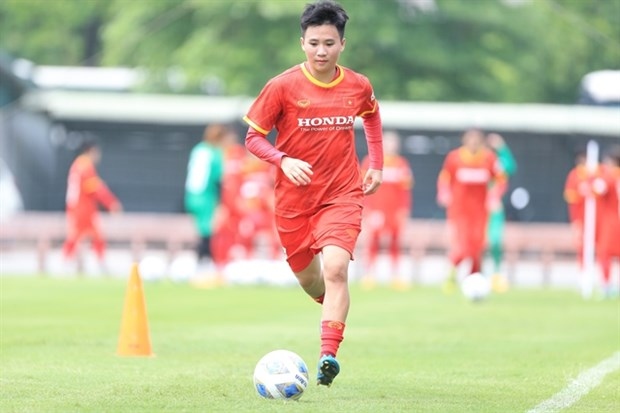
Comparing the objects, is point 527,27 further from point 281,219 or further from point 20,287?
point 281,219

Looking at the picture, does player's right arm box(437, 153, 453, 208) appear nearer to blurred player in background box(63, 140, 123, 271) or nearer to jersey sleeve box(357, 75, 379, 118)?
blurred player in background box(63, 140, 123, 271)

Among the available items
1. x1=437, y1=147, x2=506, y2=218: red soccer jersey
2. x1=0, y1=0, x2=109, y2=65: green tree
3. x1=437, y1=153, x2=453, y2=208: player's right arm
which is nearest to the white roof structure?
x1=0, y1=0, x2=109, y2=65: green tree

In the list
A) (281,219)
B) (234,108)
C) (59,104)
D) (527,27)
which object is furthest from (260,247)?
(281,219)

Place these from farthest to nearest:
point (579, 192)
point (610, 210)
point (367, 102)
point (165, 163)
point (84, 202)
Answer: point (165, 163) → point (84, 202) → point (579, 192) → point (610, 210) → point (367, 102)

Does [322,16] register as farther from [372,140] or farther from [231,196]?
[231,196]

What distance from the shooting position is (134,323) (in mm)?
13109

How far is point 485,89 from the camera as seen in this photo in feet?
138

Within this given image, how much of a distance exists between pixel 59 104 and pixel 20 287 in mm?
15352

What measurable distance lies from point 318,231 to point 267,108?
86 centimetres

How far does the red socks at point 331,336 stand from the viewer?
10.1 metres

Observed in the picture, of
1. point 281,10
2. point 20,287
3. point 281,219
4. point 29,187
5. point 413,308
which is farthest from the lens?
point 29,187

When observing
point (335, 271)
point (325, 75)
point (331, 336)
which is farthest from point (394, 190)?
point (331, 336)

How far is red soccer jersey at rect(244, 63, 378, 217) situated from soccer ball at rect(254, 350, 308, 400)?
1.23 metres

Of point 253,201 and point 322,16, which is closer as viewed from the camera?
point 322,16
